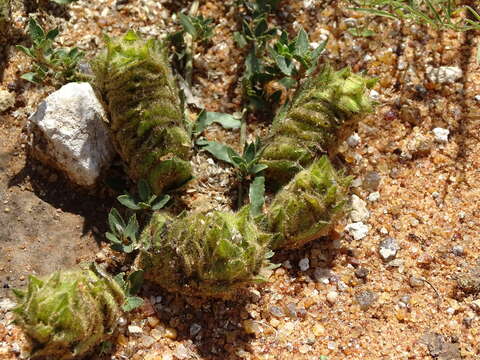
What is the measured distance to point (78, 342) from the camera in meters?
2.62

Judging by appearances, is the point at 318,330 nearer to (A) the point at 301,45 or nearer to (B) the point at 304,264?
(B) the point at 304,264

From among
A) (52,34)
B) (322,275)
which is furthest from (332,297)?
(52,34)

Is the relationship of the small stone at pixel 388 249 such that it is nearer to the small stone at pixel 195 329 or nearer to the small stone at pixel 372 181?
the small stone at pixel 372 181

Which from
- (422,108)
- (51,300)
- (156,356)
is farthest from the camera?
(422,108)

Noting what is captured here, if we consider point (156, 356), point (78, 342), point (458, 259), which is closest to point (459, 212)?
point (458, 259)

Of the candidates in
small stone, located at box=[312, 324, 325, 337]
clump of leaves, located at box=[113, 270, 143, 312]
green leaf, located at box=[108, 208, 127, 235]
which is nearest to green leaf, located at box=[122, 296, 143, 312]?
clump of leaves, located at box=[113, 270, 143, 312]

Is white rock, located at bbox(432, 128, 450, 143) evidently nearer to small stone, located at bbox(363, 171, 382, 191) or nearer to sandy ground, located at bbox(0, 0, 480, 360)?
sandy ground, located at bbox(0, 0, 480, 360)

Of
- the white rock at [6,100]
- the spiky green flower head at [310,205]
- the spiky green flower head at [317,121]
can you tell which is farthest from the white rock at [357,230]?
the white rock at [6,100]

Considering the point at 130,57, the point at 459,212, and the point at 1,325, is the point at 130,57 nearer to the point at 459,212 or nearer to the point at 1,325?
the point at 1,325

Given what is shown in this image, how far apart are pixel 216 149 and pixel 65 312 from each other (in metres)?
1.38

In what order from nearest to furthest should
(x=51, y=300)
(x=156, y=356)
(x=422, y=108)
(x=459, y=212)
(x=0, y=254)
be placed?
(x=51, y=300)
(x=156, y=356)
(x=0, y=254)
(x=459, y=212)
(x=422, y=108)

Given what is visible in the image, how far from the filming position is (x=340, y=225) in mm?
3445

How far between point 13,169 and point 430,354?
7.65 feet

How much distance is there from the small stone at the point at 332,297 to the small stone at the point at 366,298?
10 cm
